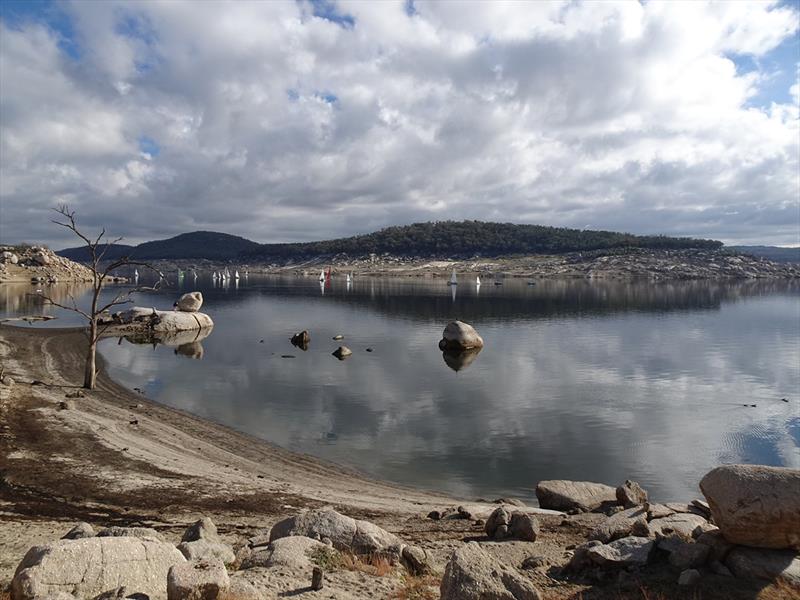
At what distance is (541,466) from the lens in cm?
2455

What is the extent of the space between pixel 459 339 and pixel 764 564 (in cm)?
4282

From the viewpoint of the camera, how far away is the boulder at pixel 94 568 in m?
8.42

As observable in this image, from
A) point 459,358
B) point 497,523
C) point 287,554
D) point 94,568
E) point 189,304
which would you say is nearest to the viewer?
point 94,568

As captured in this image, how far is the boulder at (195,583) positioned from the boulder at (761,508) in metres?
9.08

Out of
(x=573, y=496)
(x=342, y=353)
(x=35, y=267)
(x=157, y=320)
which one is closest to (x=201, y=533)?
(x=573, y=496)

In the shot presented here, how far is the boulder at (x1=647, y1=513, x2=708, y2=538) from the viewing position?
13.2 m

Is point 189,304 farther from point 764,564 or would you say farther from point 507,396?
point 764,564

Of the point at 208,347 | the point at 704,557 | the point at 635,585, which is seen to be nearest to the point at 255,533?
the point at 635,585

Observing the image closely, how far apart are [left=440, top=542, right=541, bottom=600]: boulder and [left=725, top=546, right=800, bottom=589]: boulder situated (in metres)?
4.36

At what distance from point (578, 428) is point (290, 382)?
19.1m

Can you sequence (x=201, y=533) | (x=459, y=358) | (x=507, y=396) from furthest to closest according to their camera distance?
(x=459, y=358), (x=507, y=396), (x=201, y=533)

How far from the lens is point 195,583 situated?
841 centimetres

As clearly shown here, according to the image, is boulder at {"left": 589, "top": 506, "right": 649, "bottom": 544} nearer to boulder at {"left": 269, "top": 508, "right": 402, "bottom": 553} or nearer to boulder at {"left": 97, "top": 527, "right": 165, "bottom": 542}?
boulder at {"left": 269, "top": 508, "right": 402, "bottom": 553}

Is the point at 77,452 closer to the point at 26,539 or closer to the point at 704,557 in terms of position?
the point at 26,539
